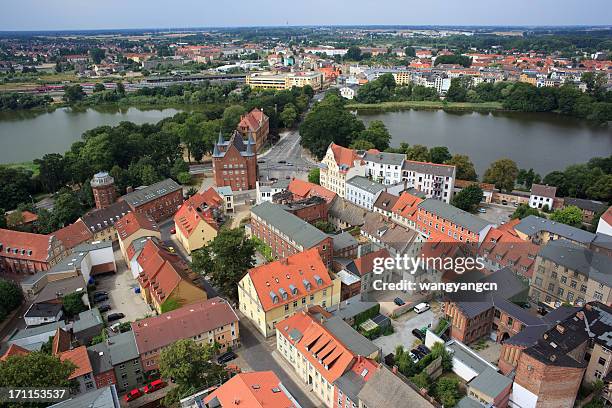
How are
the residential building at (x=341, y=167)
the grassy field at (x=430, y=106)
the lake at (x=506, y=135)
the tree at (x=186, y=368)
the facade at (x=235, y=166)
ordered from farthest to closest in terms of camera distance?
the grassy field at (x=430, y=106), the lake at (x=506, y=135), the facade at (x=235, y=166), the residential building at (x=341, y=167), the tree at (x=186, y=368)

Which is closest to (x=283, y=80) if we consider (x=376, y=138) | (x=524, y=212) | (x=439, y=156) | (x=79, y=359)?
(x=376, y=138)

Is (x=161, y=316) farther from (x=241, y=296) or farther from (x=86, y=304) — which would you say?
(x=86, y=304)

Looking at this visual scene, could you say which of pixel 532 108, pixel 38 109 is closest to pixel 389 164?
pixel 532 108

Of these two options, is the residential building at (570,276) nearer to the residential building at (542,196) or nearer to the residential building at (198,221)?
the residential building at (542,196)

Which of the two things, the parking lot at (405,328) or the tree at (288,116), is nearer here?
the parking lot at (405,328)

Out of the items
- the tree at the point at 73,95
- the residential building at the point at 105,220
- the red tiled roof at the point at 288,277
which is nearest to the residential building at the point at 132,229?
the residential building at the point at 105,220

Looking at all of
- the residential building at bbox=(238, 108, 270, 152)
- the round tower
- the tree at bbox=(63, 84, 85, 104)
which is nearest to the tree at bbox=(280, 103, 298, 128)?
the residential building at bbox=(238, 108, 270, 152)
